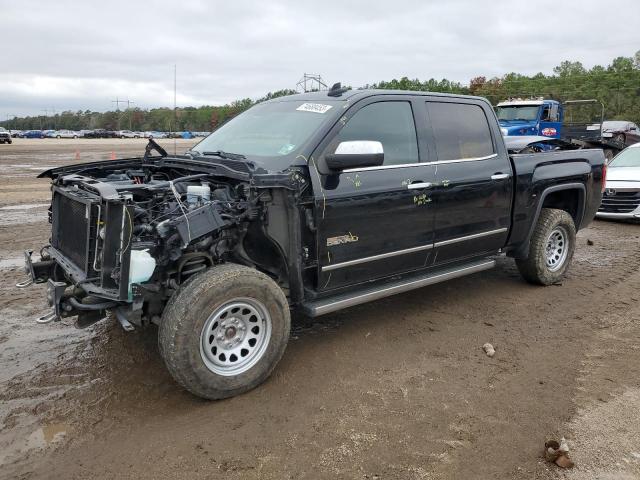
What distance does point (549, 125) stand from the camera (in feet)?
59.1

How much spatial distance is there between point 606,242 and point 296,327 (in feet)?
20.2

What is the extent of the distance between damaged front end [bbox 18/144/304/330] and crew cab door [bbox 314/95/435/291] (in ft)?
1.14

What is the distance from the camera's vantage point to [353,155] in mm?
Answer: 3758

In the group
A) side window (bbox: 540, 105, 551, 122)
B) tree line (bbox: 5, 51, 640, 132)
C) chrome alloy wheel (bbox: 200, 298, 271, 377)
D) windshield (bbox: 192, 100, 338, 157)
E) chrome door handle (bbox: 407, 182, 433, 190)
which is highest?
tree line (bbox: 5, 51, 640, 132)

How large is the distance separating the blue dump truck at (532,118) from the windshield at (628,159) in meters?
6.03

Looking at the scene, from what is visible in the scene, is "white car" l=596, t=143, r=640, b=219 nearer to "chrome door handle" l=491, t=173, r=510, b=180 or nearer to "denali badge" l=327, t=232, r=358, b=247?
"chrome door handle" l=491, t=173, r=510, b=180

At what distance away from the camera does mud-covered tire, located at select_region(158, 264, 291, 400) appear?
3277 millimetres

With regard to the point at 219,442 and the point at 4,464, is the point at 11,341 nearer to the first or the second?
the point at 4,464

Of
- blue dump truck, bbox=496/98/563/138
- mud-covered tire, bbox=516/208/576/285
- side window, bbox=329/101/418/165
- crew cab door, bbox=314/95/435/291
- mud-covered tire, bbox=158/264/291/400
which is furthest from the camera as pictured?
blue dump truck, bbox=496/98/563/138

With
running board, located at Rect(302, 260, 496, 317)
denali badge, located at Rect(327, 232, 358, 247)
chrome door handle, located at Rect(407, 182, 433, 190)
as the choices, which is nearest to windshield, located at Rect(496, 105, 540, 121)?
running board, located at Rect(302, 260, 496, 317)

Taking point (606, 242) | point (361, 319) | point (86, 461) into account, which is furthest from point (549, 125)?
point (86, 461)

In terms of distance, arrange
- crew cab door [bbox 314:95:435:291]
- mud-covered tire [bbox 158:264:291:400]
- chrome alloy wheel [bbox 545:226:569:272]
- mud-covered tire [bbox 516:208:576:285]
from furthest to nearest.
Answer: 1. chrome alloy wheel [bbox 545:226:569:272]
2. mud-covered tire [bbox 516:208:576:285]
3. crew cab door [bbox 314:95:435:291]
4. mud-covered tire [bbox 158:264:291:400]

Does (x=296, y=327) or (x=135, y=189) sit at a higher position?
(x=135, y=189)

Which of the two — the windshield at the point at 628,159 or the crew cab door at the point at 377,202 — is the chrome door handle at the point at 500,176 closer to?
the crew cab door at the point at 377,202
